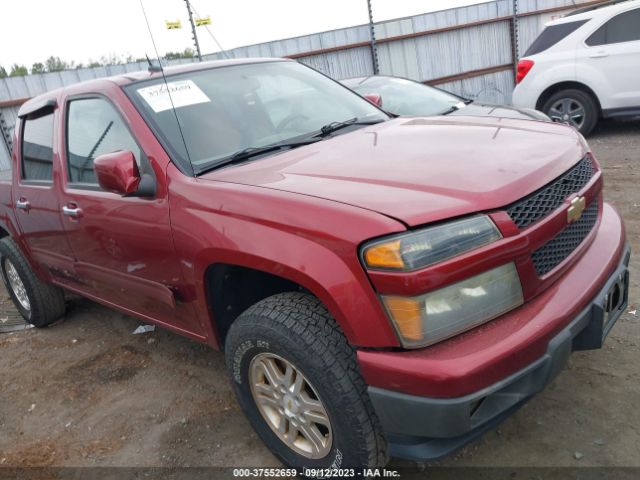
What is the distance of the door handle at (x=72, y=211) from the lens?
2.93 m

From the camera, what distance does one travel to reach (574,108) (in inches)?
301

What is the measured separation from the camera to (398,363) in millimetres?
1665

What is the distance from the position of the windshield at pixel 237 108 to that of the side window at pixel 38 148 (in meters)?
0.97

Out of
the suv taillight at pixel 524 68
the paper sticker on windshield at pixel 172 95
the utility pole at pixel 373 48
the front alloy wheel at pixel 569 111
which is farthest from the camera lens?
the utility pole at pixel 373 48

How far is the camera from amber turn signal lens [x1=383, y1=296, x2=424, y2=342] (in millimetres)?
1655

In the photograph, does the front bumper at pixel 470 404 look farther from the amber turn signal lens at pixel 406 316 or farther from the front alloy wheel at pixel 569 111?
the front alloy wheel at pixel 569 111

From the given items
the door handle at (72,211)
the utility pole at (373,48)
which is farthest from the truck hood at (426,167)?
the utility pole at (373,48)

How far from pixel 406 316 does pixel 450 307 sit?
0.15 meters

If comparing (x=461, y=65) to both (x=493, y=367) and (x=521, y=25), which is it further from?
(x=493, y=367)

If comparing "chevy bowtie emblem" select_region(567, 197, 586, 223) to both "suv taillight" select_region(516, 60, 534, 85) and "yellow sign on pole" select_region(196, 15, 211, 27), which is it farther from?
"suv taillight" select_region(516, 60, 534, 85)

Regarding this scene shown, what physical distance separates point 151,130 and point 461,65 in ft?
33.1

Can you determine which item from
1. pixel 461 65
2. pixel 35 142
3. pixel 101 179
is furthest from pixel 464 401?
pixel 461 65

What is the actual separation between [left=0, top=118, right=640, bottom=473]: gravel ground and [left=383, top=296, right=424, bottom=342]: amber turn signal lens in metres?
0.88

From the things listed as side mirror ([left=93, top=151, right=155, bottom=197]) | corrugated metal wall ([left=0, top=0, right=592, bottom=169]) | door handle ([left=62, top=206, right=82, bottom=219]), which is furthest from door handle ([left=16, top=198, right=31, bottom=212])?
corrugated metal wall ([left=0, top=0, right=592, bottom=169])
